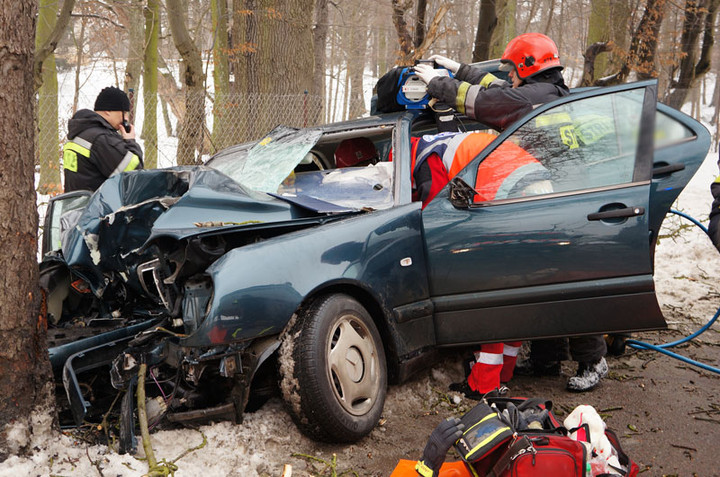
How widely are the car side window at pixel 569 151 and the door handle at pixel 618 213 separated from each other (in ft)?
0.61

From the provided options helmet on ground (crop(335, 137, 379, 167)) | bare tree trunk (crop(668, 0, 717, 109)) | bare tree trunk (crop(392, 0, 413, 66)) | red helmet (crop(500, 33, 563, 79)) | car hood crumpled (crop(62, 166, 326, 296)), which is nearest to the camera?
car hood crumpled (crop(62, 166, 326, 296))

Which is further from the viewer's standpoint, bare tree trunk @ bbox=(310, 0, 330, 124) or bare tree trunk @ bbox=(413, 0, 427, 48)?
bare tree trunk @ bbox=(310, 0, 330, 124)

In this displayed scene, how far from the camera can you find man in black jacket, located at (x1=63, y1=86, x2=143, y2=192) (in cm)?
527

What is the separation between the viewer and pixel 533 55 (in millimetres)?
4297

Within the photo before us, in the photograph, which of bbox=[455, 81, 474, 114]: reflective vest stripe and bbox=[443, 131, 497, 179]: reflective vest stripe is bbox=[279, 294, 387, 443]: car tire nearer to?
bbox=[443, 131, 497, 179]: reflective vest stripe

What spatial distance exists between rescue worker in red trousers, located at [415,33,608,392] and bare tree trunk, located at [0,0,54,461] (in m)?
2.21

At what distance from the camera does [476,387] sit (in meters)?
3.93

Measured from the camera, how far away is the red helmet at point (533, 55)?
429cm

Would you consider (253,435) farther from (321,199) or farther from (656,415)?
(656,415)

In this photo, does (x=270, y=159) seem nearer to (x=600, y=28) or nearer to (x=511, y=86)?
(x=511, y=86)

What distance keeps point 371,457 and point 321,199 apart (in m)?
1.56

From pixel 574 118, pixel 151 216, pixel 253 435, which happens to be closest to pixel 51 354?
pixel 151 216

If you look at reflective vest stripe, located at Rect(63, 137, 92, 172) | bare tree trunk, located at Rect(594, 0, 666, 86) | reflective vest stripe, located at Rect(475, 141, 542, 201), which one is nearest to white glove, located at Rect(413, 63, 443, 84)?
reflective vest stripe, located at Rect(475, 141, 542, 201)

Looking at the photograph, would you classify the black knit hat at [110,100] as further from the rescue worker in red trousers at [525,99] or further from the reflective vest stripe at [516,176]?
the reflective vest stripe at [516,176]
